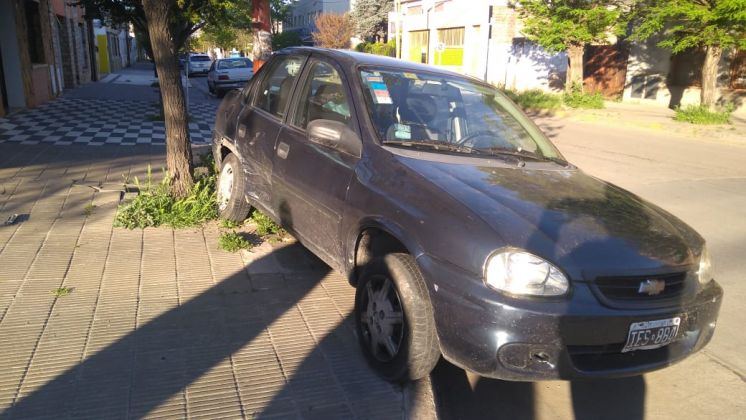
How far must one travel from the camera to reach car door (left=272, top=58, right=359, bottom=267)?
3.69m

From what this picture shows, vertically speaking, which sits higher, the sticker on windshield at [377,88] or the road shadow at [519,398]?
the sticker on windshield at [377,88]

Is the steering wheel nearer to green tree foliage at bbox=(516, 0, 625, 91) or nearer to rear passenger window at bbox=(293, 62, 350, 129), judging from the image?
rear passenger window at bbox=(293, 62, 350, 129)

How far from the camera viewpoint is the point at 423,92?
4.12 m

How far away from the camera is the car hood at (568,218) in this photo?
2.69m

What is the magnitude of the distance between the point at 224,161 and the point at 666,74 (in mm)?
21693

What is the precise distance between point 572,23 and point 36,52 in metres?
16.3

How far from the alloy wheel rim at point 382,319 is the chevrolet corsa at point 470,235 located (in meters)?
0.01

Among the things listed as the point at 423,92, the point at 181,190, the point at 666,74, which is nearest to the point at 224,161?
the point at 181,190

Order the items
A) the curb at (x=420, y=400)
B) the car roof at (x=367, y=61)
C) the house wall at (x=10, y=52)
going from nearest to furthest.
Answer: the curb at (x=420, y=400), the car roof at (x=367, y=61), the house wall at (x=10, y=52)

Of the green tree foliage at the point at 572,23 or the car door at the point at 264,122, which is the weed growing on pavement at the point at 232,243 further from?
the green tree foliage at the point at 572,23

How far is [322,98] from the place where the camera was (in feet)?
14.0

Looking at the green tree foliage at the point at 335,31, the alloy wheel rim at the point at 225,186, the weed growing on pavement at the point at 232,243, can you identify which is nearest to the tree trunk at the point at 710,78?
the alloy wheel rim at the point at 225,186

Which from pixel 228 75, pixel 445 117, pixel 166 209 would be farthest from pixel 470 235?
pixel 228 75

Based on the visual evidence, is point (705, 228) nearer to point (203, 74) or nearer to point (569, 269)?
point (569, 269)
